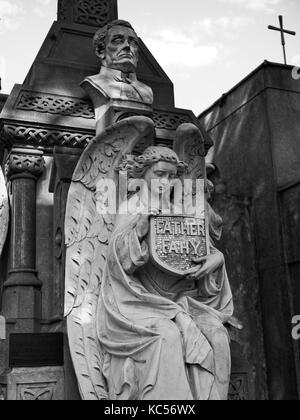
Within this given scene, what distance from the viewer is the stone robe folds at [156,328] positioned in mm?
4285

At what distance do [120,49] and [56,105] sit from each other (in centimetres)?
94

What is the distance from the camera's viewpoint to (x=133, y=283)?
4.70 m

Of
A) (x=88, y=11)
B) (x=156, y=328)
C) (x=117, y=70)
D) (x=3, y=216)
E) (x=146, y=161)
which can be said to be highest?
(x=88, y=11)

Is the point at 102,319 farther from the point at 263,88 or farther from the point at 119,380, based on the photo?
the point at 263,88

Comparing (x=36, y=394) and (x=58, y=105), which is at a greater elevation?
(x=58, y=105)

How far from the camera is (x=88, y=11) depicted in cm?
692

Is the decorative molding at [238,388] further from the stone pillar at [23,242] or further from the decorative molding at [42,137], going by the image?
the decorative molding at [42,137]

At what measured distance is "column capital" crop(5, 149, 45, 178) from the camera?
5580 millimetres

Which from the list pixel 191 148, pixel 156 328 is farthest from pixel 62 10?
pixel 156 328

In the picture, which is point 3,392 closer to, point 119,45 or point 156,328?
point 156,328

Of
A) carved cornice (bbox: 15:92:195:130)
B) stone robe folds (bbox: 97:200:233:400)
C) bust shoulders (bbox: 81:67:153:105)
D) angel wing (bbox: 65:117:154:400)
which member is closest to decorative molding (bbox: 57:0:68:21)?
bust shoulders (bbox: 81:67:153:105)

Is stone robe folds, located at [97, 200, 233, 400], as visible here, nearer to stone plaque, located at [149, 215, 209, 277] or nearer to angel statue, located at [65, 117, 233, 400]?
angel statue, located at [65, 117, 233, 400]

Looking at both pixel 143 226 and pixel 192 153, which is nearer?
pixel 143 226

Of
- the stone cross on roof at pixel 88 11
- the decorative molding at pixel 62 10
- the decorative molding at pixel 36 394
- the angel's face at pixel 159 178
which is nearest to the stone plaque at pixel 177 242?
the angel's face at pixel 159 178
